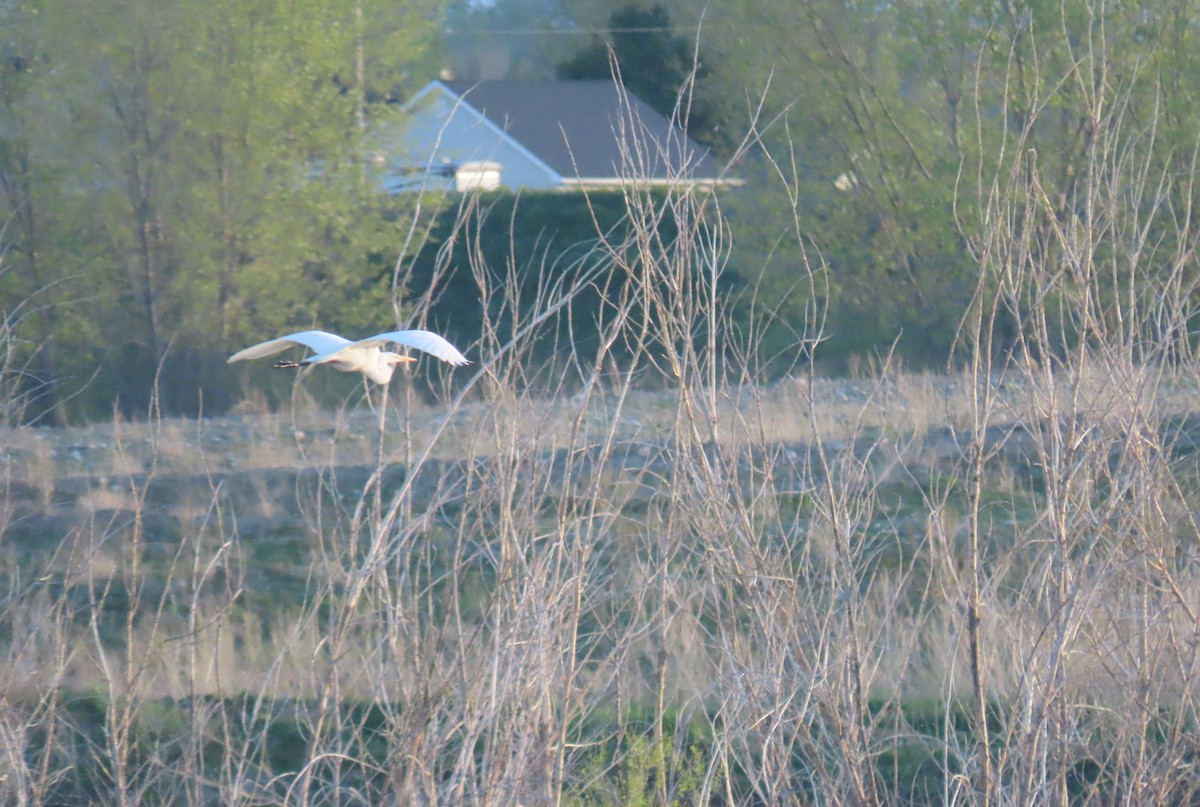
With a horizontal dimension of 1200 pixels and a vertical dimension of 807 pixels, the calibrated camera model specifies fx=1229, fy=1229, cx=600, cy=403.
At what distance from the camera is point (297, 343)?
389 centimetres

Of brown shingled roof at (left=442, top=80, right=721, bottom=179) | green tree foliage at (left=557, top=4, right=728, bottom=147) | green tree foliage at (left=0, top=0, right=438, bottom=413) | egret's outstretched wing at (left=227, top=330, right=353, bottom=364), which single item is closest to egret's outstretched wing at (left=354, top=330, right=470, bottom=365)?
egret's outstretched wing at (left=227, top=330, right=353, bottom=364)

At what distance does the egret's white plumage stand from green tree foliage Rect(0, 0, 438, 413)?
8.96m

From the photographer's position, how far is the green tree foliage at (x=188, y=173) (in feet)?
42.3

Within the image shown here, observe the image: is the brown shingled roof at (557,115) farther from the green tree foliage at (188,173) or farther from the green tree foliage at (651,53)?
the green tree foliage at (188,173)

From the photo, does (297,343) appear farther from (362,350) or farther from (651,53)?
(651,53)

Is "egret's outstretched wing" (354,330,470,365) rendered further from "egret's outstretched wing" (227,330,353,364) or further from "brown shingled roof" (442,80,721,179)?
"brown shingled roof" (442,80,721,179)

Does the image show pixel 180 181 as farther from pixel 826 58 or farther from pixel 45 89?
pixel 826 58

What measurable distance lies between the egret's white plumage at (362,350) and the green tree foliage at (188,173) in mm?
8958

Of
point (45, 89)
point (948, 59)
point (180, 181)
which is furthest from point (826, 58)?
point (45, 89)

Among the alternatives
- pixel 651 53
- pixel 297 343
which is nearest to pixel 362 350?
pixel 297 343

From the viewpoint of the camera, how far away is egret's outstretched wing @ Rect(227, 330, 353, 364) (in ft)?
11.7

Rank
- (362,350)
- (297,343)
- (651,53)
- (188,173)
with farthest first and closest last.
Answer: (651,53) → (188,173) → (362,350) → (297,343)

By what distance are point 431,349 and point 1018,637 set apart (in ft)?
6.02

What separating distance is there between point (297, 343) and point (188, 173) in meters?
10.5
